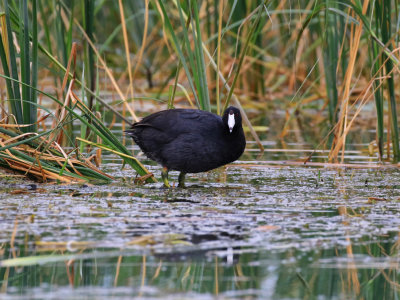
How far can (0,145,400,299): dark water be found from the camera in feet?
8.39

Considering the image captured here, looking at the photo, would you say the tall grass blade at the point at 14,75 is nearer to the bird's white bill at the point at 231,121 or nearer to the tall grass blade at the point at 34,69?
the tall grass blade at the point at 34,69

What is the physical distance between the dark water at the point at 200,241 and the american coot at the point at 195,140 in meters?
0.18

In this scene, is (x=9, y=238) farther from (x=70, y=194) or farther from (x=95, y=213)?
(x=70, y=194)

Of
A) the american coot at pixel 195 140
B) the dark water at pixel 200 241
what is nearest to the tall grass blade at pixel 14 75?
the dark water at pixel 200 241

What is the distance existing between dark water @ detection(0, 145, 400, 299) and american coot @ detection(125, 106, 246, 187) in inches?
7.0

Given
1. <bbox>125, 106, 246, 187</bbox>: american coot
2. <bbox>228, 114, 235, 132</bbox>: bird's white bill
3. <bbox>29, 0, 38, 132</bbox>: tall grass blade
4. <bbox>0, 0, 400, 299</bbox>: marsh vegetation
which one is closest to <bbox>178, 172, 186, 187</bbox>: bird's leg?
<bbox>125, 106, 246, 187</bbox>: american coot

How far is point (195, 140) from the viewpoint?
4.62 metres

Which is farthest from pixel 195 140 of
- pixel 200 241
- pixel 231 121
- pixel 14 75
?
pixel 200 241

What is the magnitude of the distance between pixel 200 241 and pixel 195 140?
1.58m

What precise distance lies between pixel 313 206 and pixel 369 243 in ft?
2.56

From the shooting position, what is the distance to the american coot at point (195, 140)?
15.0 feet

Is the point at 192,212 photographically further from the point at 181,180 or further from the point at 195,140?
the point at 181,180

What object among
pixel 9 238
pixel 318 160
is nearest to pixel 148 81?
pixel 318 160

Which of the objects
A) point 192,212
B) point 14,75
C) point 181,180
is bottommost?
point 192,212
